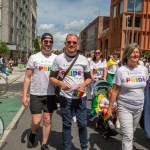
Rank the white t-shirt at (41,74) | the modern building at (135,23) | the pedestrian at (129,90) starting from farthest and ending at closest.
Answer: the modern building at (135,23) < the white t-shirt at (41,74) < the pedestrian at (129,90)

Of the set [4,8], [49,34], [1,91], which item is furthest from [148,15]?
[49,34]

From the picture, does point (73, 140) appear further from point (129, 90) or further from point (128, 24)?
point (128, 24)

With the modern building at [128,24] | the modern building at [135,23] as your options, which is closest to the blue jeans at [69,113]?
the modern building at [128,24]

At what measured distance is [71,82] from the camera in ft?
12.5

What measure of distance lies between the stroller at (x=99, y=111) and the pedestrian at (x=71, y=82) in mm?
1302

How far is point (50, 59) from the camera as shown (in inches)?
170

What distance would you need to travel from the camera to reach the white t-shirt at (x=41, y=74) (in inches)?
167

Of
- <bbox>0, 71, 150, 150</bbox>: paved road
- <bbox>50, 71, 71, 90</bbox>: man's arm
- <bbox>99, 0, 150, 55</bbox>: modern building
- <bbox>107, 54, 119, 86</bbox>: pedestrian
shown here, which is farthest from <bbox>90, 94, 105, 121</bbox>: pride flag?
<bbox>99, 0, 150, 55</bbox>: modern building

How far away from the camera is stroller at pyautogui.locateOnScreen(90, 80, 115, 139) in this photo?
5.12m

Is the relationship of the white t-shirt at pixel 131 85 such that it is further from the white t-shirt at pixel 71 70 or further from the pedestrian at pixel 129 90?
the white t-shirt at pixel 71 70

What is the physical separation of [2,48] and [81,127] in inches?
1477

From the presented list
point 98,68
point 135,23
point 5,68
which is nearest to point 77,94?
point 98,68

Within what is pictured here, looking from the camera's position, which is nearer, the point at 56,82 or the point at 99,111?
the point at 56,82

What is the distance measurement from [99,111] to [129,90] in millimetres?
1815
